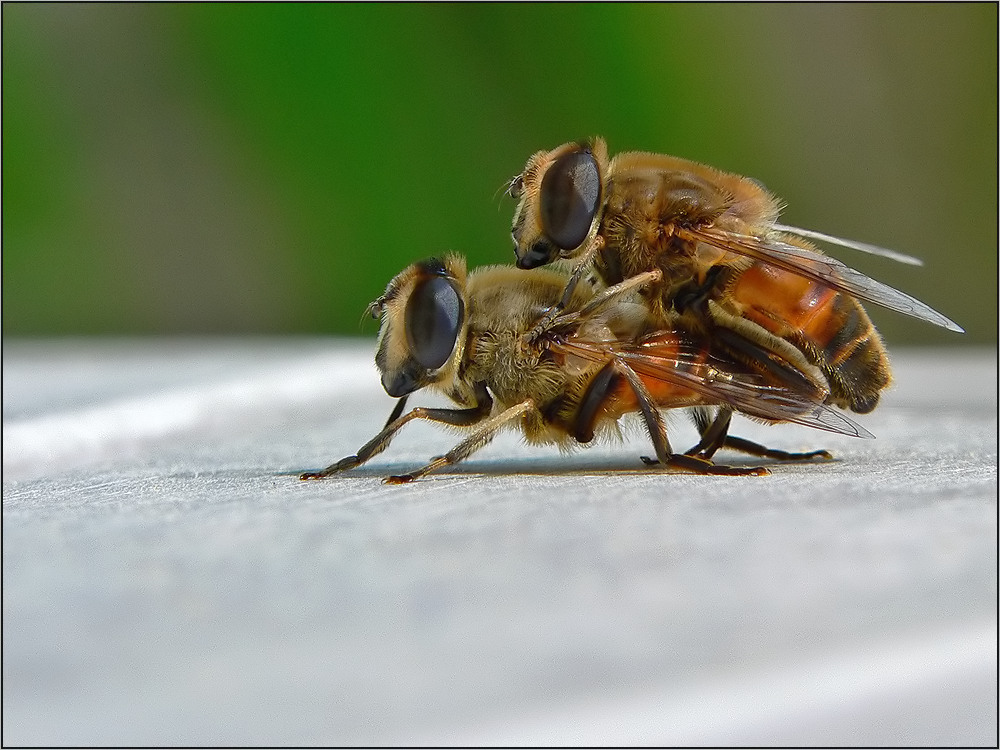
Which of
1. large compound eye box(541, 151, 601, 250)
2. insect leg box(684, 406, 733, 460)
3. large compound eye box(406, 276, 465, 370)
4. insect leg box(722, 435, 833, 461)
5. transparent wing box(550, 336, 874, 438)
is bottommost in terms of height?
insect leg box(722, 435, 833, 461)

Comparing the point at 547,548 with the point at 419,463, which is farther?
the point at 419,463

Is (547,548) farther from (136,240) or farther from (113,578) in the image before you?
(136,240)

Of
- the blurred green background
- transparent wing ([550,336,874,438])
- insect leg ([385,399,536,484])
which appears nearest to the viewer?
insect leg ([385,399,536,484])

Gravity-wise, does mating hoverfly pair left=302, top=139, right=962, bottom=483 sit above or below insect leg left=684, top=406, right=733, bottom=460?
above

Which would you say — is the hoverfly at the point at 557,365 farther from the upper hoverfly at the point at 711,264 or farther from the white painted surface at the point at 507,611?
the white painted surface at the point at 507,611

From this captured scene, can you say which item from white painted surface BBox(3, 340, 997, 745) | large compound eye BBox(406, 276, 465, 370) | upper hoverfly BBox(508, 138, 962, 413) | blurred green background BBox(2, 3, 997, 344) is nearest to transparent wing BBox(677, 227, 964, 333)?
upper hoverfly BBox(508, 138, 962, 413)

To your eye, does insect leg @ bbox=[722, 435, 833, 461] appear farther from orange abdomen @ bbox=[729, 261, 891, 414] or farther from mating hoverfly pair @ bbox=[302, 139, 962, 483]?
orange abdomen @ bbox=[729, 261, 891, 414]

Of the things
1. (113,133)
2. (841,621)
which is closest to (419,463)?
(841,621)

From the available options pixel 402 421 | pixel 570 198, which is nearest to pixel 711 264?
pixel 570 198
